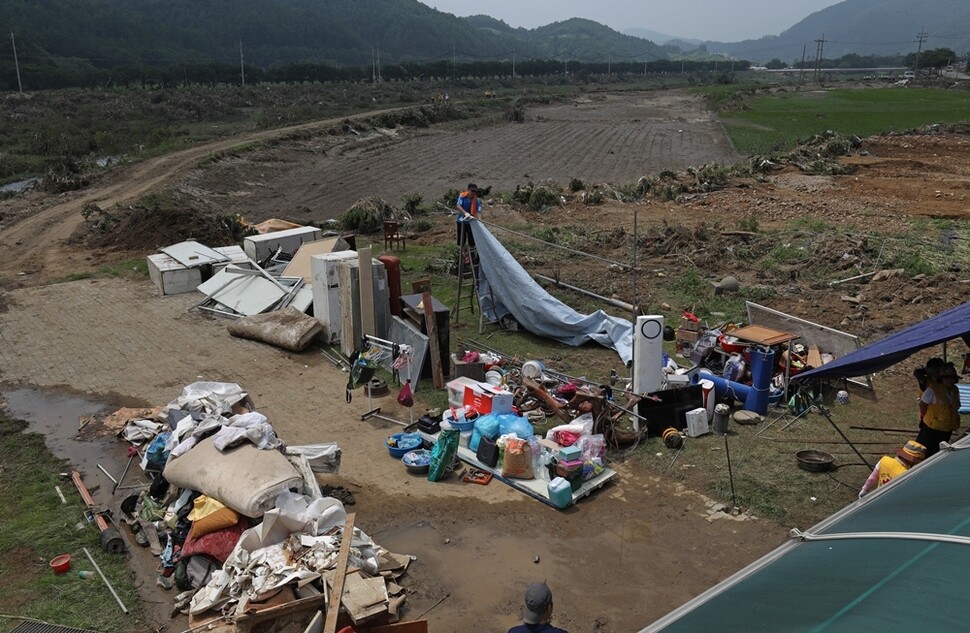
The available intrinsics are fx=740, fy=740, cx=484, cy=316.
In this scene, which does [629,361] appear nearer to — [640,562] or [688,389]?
[688,389]

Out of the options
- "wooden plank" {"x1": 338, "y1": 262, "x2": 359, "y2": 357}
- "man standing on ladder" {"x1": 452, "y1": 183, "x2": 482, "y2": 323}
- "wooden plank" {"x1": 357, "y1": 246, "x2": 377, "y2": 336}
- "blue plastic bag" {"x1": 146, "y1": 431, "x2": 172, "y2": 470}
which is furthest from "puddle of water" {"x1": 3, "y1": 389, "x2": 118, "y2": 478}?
"man standing on ladder" {"x1": 452, "y1": 183, "x2": 482, "y2": 323}

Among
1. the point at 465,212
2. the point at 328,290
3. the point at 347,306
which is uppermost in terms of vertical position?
the point at 465,212

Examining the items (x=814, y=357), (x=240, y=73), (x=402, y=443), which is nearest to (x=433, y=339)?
(x=402, y=443)

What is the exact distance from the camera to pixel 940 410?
25.9 feet

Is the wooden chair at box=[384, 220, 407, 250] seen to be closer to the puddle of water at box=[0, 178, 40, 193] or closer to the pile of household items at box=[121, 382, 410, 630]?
the pile of household items at box=[121, 382, 410, 630]

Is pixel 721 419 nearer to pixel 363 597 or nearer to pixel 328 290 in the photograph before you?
pixel 363 597

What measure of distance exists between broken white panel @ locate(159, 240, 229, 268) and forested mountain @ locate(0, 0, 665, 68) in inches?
2743

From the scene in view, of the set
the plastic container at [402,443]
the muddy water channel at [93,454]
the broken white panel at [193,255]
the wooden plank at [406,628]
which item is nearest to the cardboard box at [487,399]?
the plastic container at [402,443]

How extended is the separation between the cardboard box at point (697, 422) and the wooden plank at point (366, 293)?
5.26 meters

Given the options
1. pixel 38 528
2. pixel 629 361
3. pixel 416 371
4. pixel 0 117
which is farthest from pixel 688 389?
pixel 0 117

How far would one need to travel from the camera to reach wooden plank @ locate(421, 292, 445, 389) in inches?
434

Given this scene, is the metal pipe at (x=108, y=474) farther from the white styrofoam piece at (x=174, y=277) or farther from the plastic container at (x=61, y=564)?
the white styrofoam piece at (x=174, y=277)

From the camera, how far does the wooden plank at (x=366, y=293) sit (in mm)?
11773

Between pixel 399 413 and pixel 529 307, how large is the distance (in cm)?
349
